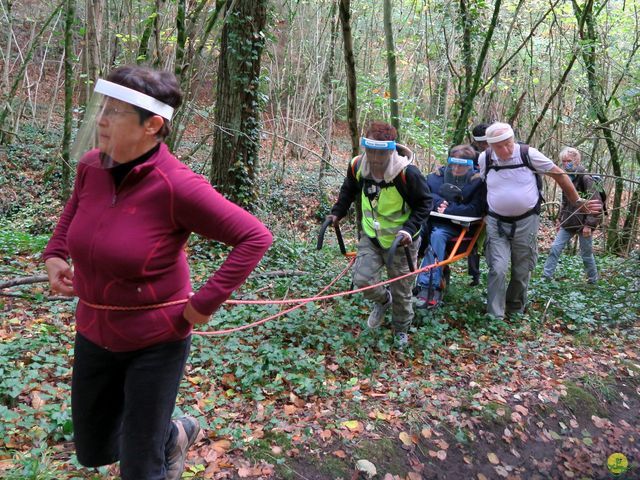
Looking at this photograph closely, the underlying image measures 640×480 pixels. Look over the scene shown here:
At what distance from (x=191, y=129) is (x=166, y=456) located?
1868 centimetres

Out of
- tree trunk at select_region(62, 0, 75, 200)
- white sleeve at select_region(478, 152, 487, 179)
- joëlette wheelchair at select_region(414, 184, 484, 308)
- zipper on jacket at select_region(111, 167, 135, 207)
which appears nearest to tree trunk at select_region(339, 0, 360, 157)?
joëlette wheelchair at select_region(414, 184, 484, 308)

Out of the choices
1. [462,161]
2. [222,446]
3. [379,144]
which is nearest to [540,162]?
[462,161]

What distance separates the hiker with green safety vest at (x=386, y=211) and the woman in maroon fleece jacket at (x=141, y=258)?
2.79 meters

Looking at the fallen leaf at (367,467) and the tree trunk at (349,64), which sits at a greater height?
the tree trunk at (349,64)

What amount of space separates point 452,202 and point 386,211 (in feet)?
5.11

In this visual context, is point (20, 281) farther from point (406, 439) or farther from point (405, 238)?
point (406, 439)

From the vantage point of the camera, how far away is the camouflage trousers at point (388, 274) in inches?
209

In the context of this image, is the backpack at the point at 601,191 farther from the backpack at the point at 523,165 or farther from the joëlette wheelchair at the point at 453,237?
the joëlette wheelchair at the point at 453,237

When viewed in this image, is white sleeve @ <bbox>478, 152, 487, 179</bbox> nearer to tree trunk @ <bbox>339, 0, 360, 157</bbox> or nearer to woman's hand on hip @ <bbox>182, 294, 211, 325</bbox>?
tree trunk @ <bbox>339, 0, 360, 157</bbox>

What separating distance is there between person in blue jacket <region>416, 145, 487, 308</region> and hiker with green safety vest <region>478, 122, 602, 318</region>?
0.15 m

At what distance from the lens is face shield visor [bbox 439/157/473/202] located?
20.7 ft

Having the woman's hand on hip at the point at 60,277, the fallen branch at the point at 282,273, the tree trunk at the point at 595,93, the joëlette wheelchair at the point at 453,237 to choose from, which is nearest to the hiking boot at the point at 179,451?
the woman's hand on hip at the point at 60,277

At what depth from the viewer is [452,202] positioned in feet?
20.8

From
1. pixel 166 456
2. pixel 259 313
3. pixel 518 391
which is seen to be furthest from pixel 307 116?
pixel 166 456
